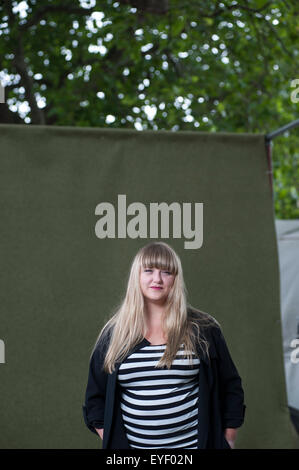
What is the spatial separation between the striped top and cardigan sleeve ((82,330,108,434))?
10 cm

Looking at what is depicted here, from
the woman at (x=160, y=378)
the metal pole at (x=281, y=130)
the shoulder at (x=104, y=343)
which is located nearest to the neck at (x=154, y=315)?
the woman at (x=160, y=378)

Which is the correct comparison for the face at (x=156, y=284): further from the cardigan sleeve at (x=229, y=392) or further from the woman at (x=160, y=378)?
the cardigan sleeve at (x=229, y=392)

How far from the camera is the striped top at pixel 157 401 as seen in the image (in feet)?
5.31

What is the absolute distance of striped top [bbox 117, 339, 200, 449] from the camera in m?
1.62

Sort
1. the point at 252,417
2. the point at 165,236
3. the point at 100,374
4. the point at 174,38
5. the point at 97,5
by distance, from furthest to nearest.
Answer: the point at 174,38
the point at 97,5
the point at 252,417
the point at 165,236
the point at 100,374

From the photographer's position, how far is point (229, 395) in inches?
70.1

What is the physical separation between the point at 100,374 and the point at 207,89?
3.97m

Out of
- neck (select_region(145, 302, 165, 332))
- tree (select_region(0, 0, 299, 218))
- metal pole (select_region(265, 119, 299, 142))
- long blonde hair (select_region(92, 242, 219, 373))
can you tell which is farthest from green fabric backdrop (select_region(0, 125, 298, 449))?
tree (select_region(0, 0, 299, 218))

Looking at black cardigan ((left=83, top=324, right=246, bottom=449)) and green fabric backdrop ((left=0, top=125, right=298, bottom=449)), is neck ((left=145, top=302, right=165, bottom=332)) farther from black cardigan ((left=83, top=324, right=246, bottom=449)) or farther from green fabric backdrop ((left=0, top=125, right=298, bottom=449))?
green fabric backdrop ((left=0, top=125, right=298, bottom=449))

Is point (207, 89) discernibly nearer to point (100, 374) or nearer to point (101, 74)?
point (101, 74)

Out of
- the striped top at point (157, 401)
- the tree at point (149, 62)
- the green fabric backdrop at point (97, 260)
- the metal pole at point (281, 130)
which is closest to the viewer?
the striped top at point (157, 401)

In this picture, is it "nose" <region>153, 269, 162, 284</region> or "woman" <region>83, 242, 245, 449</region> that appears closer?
"woman" <region>83, 242, 245, 449</region>

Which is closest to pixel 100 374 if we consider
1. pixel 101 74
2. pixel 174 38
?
pixel 101 74

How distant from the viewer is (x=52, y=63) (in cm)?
504
